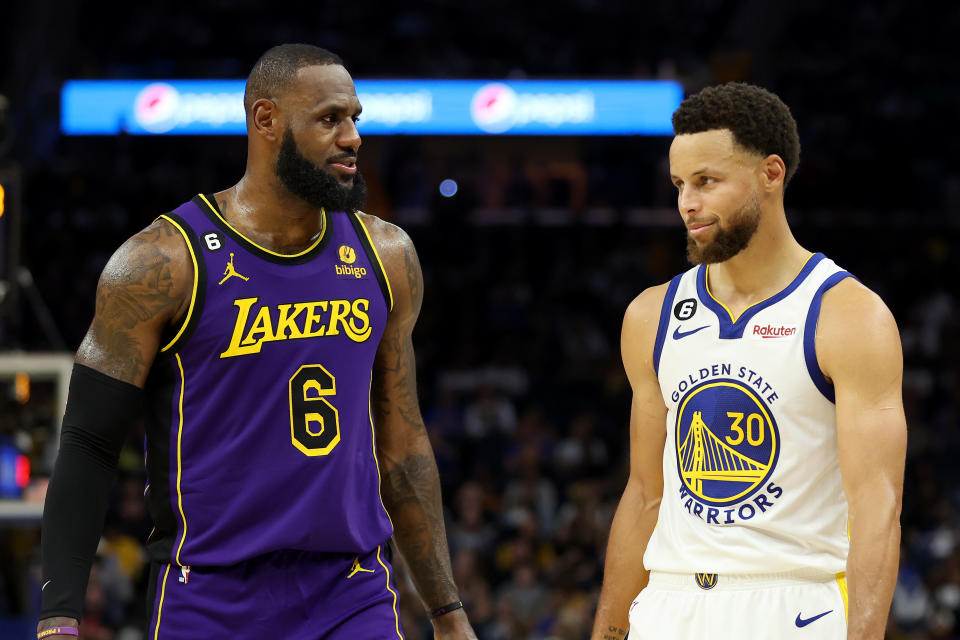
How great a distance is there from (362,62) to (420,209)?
254 centimetres

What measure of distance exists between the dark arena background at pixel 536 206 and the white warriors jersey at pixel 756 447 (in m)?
7.73

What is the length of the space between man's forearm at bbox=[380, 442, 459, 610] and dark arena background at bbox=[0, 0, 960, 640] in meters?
7.20

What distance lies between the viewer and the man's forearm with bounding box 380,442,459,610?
406 cm

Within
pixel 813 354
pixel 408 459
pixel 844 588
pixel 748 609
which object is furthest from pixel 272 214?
pixel 844 588

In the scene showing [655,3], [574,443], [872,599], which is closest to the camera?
[872,599]

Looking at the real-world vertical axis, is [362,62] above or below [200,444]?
above

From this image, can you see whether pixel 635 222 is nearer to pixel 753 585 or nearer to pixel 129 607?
pixel 129 607

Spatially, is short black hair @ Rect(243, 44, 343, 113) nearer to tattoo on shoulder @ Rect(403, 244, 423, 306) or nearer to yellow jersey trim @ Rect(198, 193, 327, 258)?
yellow jersey trim @ Rect(198, 193, 327, 258)

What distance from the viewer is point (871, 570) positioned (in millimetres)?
3164

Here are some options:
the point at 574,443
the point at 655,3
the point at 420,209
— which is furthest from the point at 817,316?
the point at 655,3

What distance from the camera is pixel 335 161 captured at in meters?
3.78

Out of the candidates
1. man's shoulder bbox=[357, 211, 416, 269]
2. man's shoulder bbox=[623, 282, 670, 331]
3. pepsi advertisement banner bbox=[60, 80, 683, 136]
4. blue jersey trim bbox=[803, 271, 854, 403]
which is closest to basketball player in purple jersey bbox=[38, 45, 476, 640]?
man's shoulder bbox=[357, 211, 416, 269]

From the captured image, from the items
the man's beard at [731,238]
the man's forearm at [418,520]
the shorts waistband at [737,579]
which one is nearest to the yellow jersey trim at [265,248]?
the man's forearm at [418,520]

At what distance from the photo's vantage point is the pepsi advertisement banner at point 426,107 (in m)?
15.4
